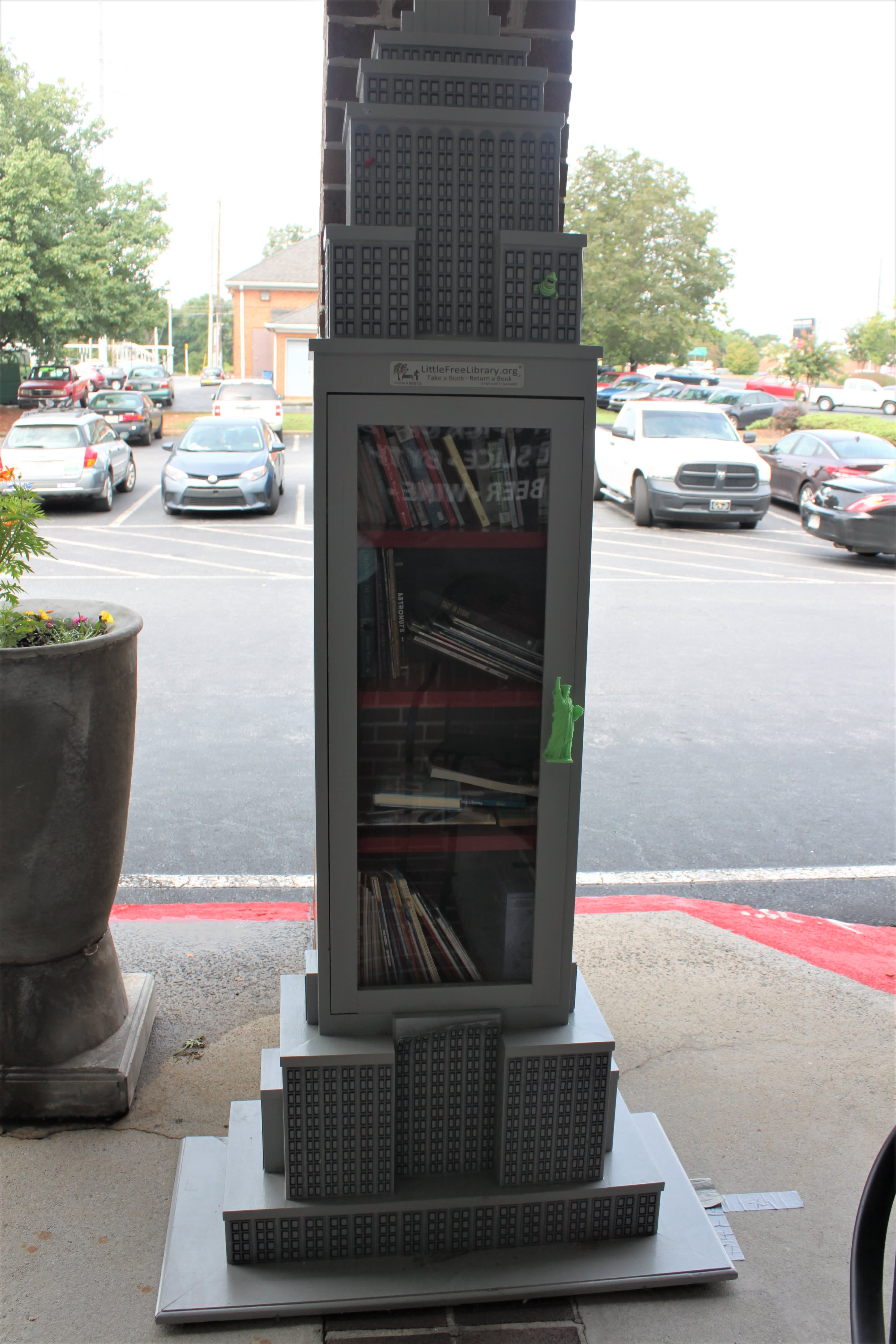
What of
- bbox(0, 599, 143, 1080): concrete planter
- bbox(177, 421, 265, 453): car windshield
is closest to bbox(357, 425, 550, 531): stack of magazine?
bbox(0, 599, 143, 1080): concrete planter

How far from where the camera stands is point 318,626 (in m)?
2.51

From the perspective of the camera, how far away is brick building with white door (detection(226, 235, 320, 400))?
49.4 metres

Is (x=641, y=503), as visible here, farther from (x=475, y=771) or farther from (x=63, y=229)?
(x=63, y=229)

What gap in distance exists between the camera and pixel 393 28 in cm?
291

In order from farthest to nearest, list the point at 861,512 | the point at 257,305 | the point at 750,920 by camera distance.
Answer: the point at 257,305 → the point at 861,512 → the point at 750,920

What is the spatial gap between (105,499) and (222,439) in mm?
2338

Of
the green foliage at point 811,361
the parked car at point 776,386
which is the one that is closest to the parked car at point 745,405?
the green foliage at point 811,361

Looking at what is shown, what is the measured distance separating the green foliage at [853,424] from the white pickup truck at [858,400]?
45.5ft

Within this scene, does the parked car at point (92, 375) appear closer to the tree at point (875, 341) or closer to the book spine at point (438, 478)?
the book spine at point (438, 478)

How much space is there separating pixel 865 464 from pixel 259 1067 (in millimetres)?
16300

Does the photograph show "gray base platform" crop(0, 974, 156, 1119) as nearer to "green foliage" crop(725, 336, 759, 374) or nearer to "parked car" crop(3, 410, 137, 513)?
"parked car" crop(3, 410, 137, 513)

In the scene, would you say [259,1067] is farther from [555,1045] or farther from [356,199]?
[356,199]

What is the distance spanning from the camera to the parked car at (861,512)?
15.2 meters

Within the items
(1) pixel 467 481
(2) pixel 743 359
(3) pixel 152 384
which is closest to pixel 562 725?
(1) pixel 467 481
